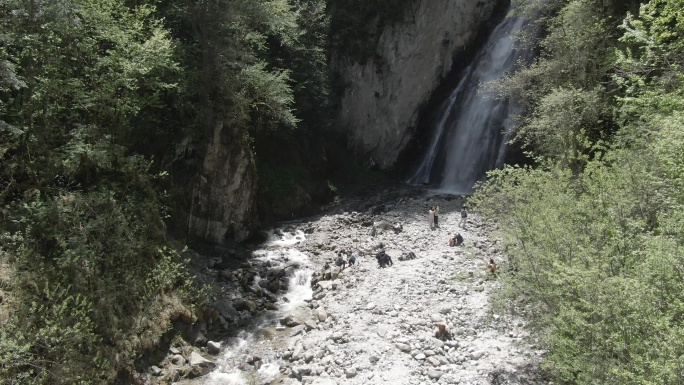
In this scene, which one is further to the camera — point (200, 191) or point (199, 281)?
point (200, 191)

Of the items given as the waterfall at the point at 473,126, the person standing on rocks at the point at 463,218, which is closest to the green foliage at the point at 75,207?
the person standing on rocks at the point at 463,218

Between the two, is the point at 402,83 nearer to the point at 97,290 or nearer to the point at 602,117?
the point at 602,117

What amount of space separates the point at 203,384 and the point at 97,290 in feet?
12.4

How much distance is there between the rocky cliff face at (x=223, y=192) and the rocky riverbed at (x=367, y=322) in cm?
200

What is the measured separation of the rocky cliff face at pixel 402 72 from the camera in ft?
96.0

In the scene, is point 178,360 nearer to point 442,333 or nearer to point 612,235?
point 442,333

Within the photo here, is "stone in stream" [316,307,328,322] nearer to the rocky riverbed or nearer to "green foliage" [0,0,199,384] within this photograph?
the rocky riverbed

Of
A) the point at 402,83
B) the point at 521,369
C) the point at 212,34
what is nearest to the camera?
the point at 521,369

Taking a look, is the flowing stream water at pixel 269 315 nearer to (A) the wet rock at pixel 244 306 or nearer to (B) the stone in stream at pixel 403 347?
(A) the wet rock at pixel 244 306

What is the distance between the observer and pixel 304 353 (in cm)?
1191

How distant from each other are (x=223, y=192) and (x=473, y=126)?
18.2 m

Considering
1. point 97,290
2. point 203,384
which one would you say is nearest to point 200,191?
point 97,290

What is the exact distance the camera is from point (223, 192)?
62.4ft

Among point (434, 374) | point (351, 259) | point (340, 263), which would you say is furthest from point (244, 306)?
point (434, 374)
